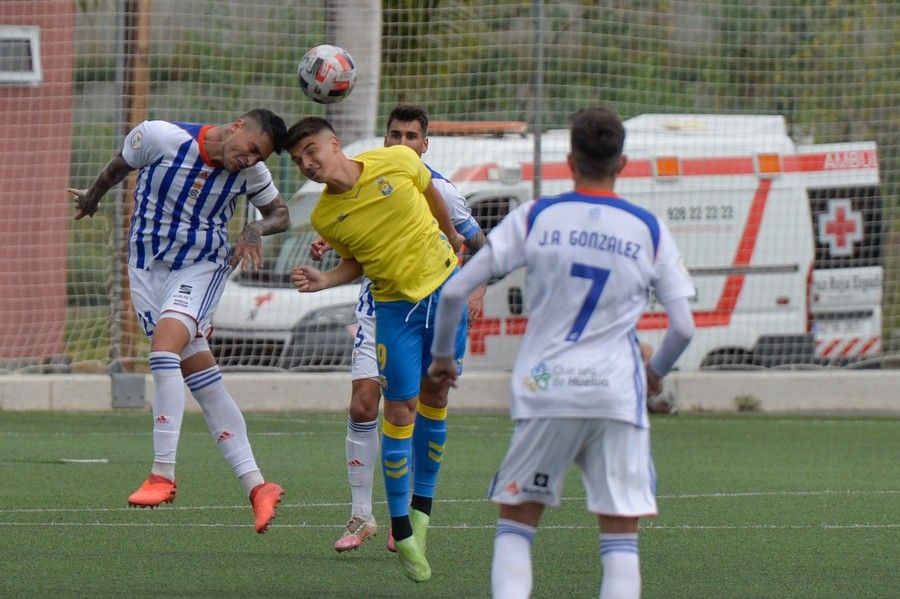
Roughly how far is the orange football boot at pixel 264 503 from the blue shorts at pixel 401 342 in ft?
2.43

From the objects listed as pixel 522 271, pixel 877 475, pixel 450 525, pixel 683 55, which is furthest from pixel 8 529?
pixel 683 55

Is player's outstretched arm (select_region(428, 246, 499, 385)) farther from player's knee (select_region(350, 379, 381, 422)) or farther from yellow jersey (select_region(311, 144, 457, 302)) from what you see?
player's knee (select_region(350, 379, 381, 422))

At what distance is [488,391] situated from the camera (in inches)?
596

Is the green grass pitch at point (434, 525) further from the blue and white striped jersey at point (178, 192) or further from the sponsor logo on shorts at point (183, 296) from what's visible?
the blue and white striped jersey at point (178, 192)

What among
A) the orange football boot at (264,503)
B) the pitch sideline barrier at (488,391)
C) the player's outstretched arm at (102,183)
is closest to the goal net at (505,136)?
the pitch sideline barrier at (488,391)

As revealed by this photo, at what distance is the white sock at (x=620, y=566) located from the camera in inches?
185

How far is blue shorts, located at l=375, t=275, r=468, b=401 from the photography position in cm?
670

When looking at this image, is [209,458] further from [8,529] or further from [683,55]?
[683,55]

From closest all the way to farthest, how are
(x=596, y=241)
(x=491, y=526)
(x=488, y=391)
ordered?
(x=596, y=241), (x=491, y=526), (x=488, y=391)

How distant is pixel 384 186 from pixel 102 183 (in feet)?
5.81

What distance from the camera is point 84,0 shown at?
15266mm

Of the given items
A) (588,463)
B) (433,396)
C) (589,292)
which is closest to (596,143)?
(589,292)

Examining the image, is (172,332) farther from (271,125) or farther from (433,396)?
(433,396)

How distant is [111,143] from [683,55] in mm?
5725
